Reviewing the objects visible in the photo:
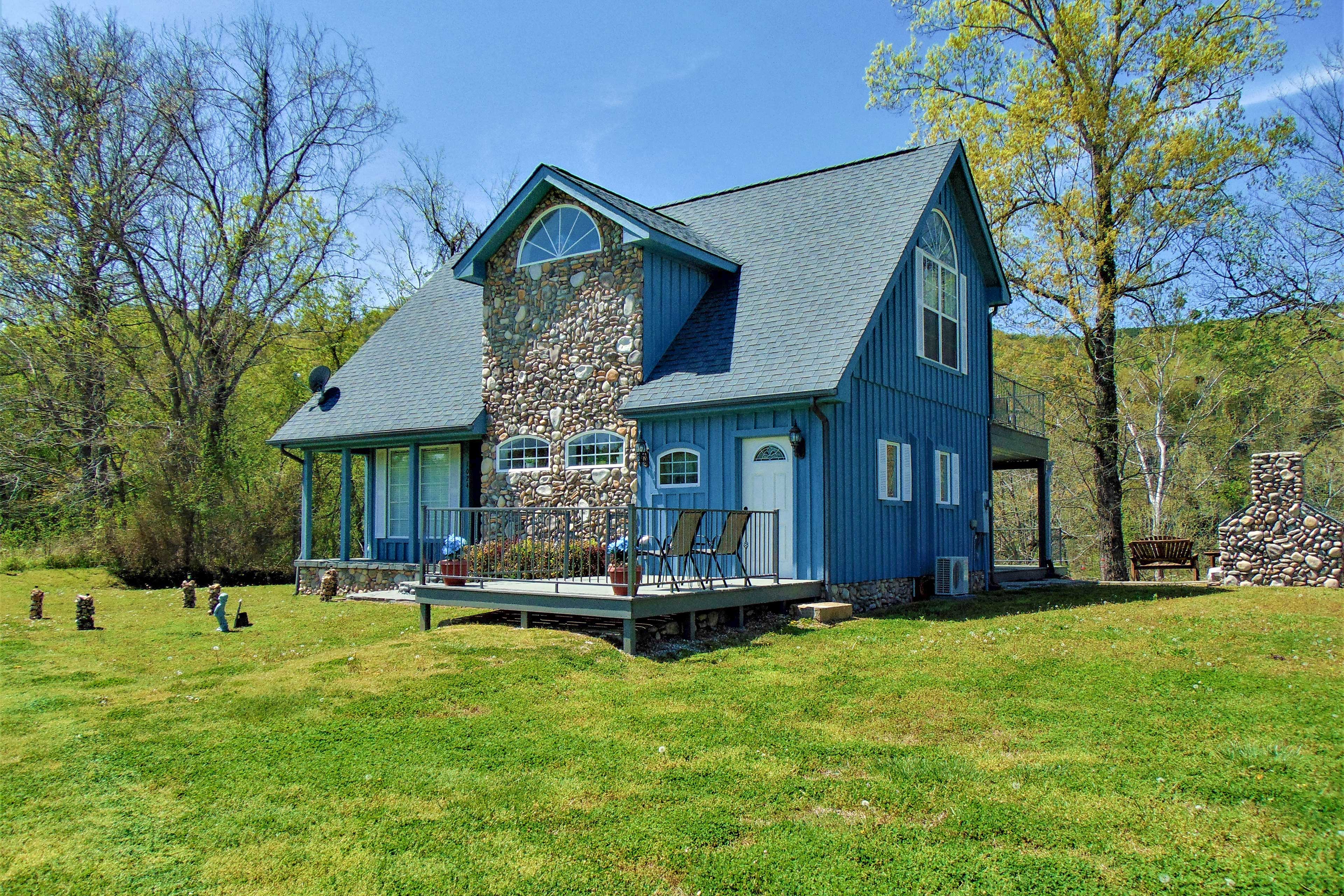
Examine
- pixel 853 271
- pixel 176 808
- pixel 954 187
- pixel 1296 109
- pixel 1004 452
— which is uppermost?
pixel 1296 109

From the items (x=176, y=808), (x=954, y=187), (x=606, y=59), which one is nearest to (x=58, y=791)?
(x=176, y=808)

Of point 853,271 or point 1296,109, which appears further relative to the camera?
point 1296,109

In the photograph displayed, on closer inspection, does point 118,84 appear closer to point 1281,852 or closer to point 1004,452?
point 1004,452

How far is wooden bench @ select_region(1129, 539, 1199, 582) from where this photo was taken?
1773cm

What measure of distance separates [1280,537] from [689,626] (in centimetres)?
1253

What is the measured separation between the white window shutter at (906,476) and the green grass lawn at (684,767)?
4.23 metres

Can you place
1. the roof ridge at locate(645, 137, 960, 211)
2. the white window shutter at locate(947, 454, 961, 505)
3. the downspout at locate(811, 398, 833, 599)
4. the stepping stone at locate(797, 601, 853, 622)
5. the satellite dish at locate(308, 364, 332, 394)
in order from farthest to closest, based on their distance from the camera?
the satellite dish at locate(308, 364, 332, 394), the white window shutter at locate(947, 454, 961, 505), the roof ridge at locate(645, 137, 960, 211), the downspout at locate(811, 398, 833, 599), the stepping stone at locate(797, 601, 853, 622)

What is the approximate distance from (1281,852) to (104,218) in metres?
25.7

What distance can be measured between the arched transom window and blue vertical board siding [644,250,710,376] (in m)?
3.57

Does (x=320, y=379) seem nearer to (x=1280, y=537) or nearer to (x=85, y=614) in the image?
(x=85, y=614)

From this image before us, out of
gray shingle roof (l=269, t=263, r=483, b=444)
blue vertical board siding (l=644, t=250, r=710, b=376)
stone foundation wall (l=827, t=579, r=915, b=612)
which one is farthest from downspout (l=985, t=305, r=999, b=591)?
gray shingle roof (l=269, t=263, r=483, b=444)

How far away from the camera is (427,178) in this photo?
109ft

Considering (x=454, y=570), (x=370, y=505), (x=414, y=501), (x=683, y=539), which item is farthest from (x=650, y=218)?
(x=370, y=505)

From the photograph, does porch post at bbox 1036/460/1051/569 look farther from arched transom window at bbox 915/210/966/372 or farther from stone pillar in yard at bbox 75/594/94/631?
stone pillar in yard at bbox 75/594/94/631
